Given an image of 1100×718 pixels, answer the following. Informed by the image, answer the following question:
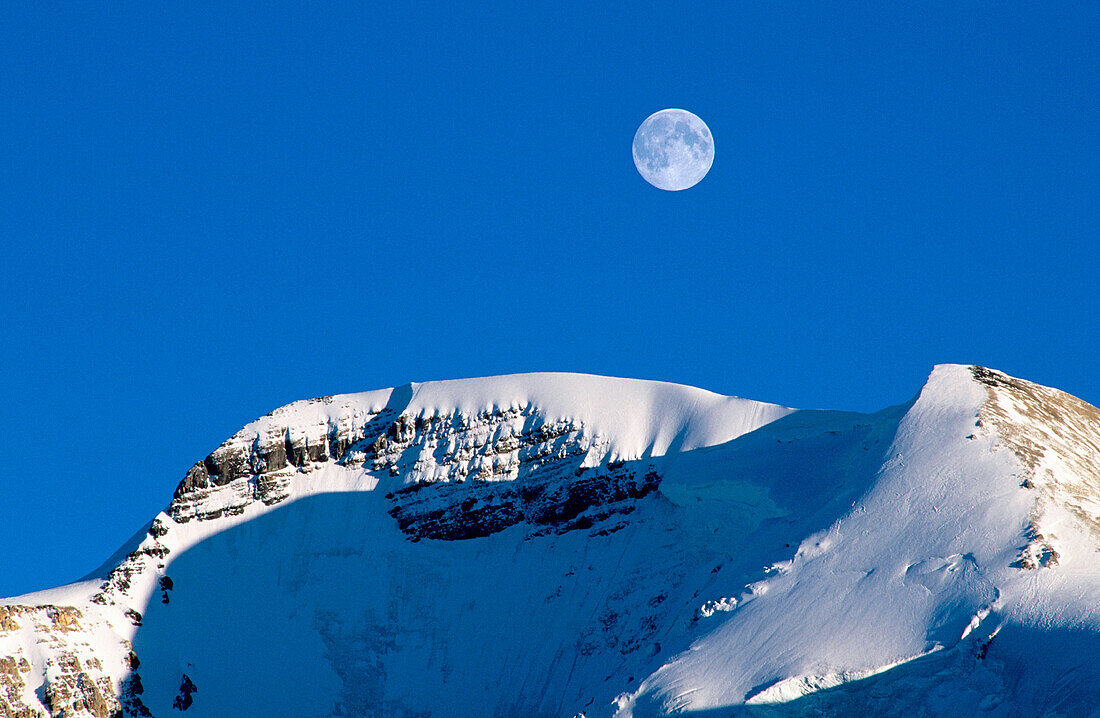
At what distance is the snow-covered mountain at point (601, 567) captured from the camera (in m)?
60.8

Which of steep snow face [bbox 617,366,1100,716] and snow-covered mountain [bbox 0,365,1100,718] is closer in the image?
steep snow face [bbox 617,366,1100,716]

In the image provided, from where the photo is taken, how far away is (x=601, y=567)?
299 ft

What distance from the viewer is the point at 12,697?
83.1 meters

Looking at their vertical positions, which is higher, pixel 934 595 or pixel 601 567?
pixel 601 567

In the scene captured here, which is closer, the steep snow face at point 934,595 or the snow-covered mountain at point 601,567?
the steep snow face at point 934,595

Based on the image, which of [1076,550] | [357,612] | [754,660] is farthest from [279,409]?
[1076,550]

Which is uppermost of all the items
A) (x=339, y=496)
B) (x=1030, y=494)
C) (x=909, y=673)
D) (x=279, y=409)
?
(x=279, y=409)

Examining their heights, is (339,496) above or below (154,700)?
above

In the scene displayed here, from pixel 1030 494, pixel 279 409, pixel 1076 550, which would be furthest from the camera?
pixel 279 409

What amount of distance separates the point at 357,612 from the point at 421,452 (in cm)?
1383

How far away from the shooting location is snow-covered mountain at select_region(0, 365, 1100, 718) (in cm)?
6084

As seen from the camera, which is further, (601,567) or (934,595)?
(601,567)

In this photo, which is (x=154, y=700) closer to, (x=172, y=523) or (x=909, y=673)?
(x=172, y=523)

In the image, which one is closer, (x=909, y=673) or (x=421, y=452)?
(x=909, y=673)
